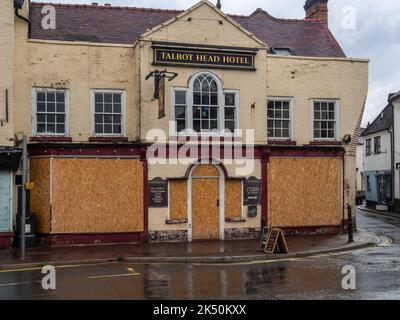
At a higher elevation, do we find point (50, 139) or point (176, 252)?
point (50, 139)

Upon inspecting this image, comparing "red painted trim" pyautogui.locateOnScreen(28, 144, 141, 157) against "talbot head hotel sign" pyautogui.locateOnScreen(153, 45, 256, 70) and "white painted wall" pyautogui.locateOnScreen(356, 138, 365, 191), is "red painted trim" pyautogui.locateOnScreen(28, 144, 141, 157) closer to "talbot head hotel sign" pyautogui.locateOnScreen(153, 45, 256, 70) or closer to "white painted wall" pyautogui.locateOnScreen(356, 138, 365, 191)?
"talbot head hotel sign" pyautogui.locateOnScreen(153, 45, 256, 70)

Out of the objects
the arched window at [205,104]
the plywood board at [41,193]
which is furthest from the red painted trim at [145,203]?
the plywood board at [41,193]

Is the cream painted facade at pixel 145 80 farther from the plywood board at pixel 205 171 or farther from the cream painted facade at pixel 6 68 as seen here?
the plywood board at pixel 205 171

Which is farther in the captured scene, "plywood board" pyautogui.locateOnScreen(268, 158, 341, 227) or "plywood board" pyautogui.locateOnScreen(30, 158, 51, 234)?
"plywood board" pyautogui.locateOnScreen(268, 158, 341, 227)

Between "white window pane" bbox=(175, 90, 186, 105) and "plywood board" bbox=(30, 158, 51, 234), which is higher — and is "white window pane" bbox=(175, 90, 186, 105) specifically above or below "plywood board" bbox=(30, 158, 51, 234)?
above

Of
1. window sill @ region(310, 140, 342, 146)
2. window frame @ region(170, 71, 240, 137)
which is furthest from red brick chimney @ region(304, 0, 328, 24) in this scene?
window frame @ region(170, 71, 240, 137)

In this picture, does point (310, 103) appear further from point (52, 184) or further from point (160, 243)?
point (52, 184)

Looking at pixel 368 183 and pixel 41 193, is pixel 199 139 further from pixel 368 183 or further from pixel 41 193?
pixel 368 183

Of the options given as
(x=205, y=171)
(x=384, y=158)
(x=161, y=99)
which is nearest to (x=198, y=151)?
(x=205, y=171)

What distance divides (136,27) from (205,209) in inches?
324

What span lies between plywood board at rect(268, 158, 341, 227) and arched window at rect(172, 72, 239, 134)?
8.34 ft

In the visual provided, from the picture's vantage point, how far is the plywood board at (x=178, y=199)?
20.8m

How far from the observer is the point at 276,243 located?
17.3 metres

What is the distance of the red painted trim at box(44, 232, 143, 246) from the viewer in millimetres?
19703
